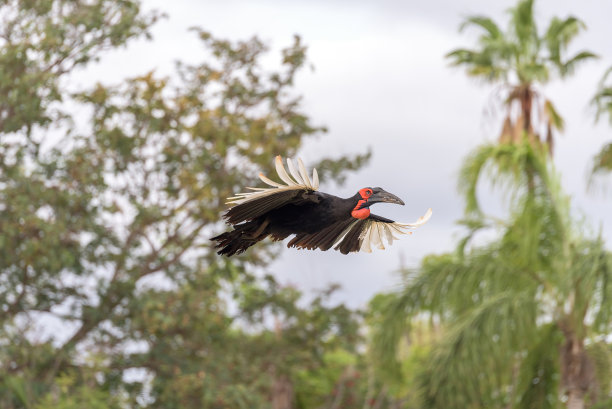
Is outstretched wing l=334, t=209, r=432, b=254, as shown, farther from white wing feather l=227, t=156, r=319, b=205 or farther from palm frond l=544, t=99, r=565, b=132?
palm frond l=544, t=99, r=565, b=132

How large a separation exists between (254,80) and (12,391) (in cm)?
561

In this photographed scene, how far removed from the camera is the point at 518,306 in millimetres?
10773

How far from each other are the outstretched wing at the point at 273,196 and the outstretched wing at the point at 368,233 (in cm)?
69

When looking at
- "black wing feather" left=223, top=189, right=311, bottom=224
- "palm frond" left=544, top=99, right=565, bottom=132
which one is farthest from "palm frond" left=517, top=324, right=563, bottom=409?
"black wing feather" left=223, top=189, right=311, bottom=224

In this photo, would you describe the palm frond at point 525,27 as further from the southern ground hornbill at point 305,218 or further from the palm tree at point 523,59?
the southern ground hornbill at point 305,218

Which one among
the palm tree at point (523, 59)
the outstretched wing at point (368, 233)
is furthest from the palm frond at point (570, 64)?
the outstretched wing at point (368, 233)

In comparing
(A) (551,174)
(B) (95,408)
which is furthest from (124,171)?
(A) (551,174)

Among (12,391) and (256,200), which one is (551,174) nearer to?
(12,391)

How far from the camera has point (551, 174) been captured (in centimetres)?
1169

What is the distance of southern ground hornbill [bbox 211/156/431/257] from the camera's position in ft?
12.0

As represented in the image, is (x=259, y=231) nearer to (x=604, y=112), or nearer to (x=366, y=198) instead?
(x=366, y=198)

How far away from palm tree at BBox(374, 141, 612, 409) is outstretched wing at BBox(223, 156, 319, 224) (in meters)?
7.34

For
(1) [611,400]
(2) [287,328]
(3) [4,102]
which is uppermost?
(3) [4,102]

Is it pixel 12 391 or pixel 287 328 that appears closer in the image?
pixel 12 391
